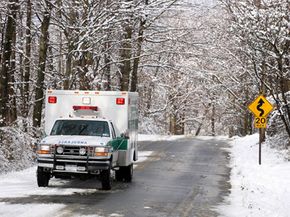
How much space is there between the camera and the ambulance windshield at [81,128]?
14.8 m

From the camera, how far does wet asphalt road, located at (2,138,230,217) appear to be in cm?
1120

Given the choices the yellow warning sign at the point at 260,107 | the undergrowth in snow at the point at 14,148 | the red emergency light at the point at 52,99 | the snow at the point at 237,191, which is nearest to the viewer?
the snow at the point at 237,191

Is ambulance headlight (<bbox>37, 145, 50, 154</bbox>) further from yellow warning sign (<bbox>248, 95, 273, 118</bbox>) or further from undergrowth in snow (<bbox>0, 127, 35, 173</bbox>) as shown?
yellow warning sign (<bbox>248, 95, 273, 118</bbox>)

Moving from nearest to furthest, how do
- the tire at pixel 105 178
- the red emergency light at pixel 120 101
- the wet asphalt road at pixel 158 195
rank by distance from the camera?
the wet asphalt road at pixel 158 195 < the tire at pixel 105 178 < the red emergency light at pixel 120 101

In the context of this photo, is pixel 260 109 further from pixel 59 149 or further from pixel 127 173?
pixel 59 149

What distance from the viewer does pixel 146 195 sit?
44.5ft

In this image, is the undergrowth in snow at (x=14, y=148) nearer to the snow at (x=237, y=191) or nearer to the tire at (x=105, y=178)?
the snow at (x=237, y=191)

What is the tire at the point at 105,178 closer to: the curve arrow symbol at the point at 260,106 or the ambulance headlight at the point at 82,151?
the ambulance headlight at the point at 82,151

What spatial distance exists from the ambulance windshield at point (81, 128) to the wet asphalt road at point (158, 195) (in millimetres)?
1432

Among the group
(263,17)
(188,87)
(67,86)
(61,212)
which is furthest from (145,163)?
(188,87)

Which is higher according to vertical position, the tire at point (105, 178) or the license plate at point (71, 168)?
the license plate at point (71, 168)

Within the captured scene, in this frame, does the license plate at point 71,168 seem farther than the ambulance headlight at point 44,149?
No

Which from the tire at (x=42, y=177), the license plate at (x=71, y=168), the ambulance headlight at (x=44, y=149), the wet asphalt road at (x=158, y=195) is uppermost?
Result: the ambulance headlight at (x=44, y=149)

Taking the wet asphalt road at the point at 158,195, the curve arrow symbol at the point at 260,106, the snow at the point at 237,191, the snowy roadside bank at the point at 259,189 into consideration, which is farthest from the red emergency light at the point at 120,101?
the curve arrow symbol at the point at 260,106
